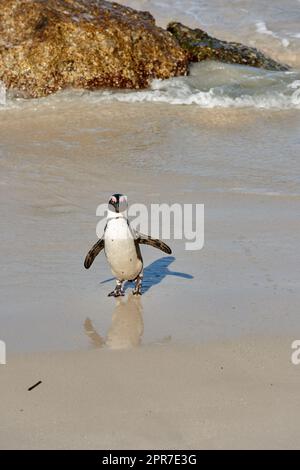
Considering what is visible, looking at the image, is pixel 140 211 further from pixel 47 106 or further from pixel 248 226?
pixel 47 106

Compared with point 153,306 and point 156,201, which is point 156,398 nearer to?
point 153,306

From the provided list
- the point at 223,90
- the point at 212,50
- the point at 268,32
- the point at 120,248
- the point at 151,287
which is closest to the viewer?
the point at 120,248

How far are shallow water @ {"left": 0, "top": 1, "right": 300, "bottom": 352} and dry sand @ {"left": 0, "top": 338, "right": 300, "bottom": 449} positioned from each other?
0.20m

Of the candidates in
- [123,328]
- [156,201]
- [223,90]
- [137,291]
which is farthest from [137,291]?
[223,90]

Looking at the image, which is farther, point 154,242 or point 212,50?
point 212,50

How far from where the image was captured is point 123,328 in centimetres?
448

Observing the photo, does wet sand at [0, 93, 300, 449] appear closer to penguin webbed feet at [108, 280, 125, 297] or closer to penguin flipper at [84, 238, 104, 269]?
penguin webbed feet at [108, 280, 125, 297]

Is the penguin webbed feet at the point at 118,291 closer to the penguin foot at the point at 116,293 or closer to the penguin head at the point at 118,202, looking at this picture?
the penguin foot at the point at 116,293

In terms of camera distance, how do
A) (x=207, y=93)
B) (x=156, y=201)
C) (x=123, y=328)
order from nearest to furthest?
(x=123, y=328) → (x=156, y=201) → (x=207, y=93)

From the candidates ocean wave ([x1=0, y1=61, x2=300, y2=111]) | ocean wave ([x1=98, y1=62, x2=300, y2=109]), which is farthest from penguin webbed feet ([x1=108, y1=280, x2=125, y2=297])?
ocean wave ([x1=98, y1=62, x2=300, y2=109])

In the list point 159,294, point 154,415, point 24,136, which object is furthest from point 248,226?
point 24,136

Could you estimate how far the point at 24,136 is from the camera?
8.70 meters

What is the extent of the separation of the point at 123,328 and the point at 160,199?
8.00 feet

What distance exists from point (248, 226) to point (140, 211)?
891 millimetres
